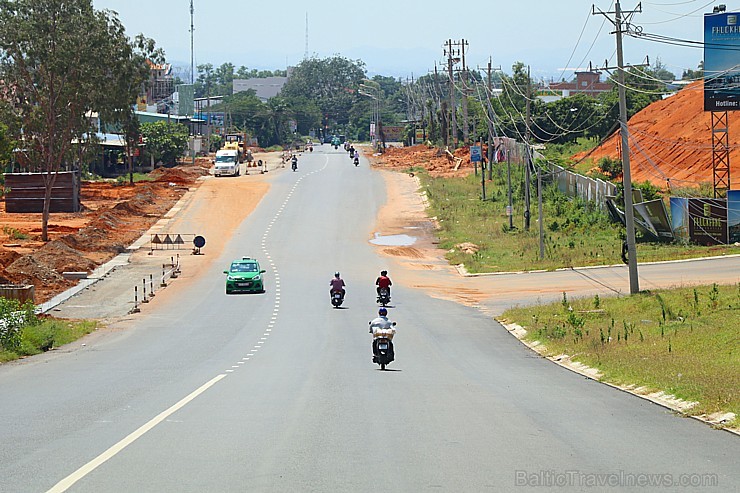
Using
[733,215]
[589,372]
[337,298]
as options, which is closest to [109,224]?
[337,298]

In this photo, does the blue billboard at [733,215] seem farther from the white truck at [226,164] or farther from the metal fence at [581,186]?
the white truck at [226,164]

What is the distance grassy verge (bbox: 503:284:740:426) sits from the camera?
1682 centimetres

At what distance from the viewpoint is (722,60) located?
49.3 m

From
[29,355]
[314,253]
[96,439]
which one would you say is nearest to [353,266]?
[314,253]

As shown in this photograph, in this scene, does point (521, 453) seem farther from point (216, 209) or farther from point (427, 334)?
point (216, 209)

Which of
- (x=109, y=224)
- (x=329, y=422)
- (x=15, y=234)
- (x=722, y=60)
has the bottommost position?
(x=329, y=422)

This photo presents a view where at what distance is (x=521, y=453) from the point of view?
1068cm

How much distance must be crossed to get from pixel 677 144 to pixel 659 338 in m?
61.1

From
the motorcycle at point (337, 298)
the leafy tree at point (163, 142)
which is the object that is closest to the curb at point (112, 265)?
the motorcycle at point (337, 298)

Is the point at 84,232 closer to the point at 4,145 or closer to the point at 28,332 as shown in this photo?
the point at 4,145

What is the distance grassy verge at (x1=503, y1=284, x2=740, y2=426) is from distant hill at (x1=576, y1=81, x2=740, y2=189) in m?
36.6

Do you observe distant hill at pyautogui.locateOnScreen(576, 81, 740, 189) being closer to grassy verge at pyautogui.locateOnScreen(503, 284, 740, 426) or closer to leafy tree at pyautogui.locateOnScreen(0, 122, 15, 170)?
grassy verge at pyautogui.locateOnScreen(503, 284, 740, 426)

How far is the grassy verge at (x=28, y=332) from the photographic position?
24.9 metres

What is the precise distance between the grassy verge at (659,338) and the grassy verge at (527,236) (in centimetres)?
1331
